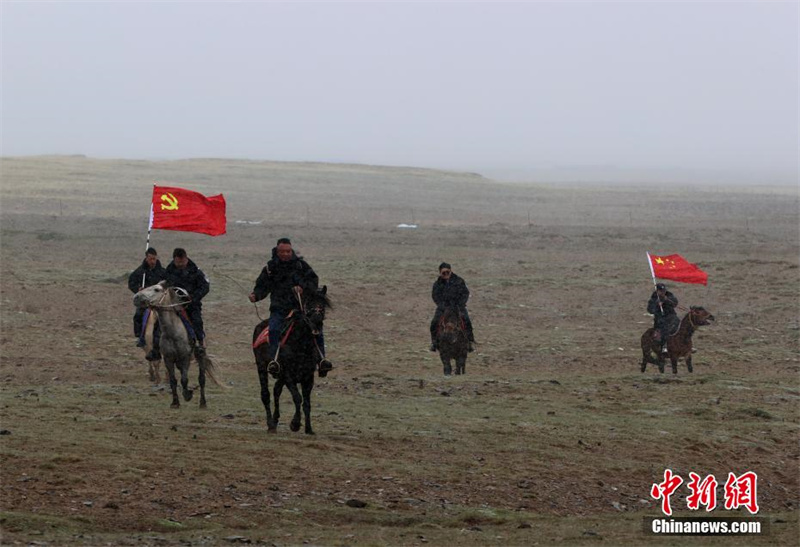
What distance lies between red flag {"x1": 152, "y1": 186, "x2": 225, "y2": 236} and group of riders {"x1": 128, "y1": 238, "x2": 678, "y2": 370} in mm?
1364

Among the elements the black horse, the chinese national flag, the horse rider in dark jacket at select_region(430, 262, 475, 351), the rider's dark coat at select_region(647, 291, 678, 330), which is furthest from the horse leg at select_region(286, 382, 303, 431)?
the chinese national flag

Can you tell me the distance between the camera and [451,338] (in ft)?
63.2

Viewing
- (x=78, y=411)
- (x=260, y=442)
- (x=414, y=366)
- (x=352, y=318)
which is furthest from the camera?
(x=352, y=318)

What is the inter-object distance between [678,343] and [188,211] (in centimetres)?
829

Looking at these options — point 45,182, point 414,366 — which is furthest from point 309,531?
point 45,182

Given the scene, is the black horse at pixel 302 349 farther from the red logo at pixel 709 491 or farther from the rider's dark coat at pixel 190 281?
the red logo at pixel 709 491

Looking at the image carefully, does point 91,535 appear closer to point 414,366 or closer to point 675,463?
point 675,463

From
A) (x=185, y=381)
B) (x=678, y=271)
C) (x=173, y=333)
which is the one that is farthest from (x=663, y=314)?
(x=173, y=333)

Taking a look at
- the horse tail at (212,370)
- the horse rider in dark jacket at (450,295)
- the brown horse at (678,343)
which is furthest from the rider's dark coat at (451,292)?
the horse tail at (212,370)

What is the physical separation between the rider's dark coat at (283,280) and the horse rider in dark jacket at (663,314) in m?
Answer: 8.91

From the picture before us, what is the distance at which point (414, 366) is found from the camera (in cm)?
2061

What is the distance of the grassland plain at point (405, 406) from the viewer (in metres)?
10.0

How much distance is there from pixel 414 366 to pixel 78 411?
757cm

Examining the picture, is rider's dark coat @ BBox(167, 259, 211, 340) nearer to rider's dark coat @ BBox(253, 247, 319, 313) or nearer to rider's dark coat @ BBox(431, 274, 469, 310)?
rider's dark coat @ BBox(253, 247, 319, 313)
